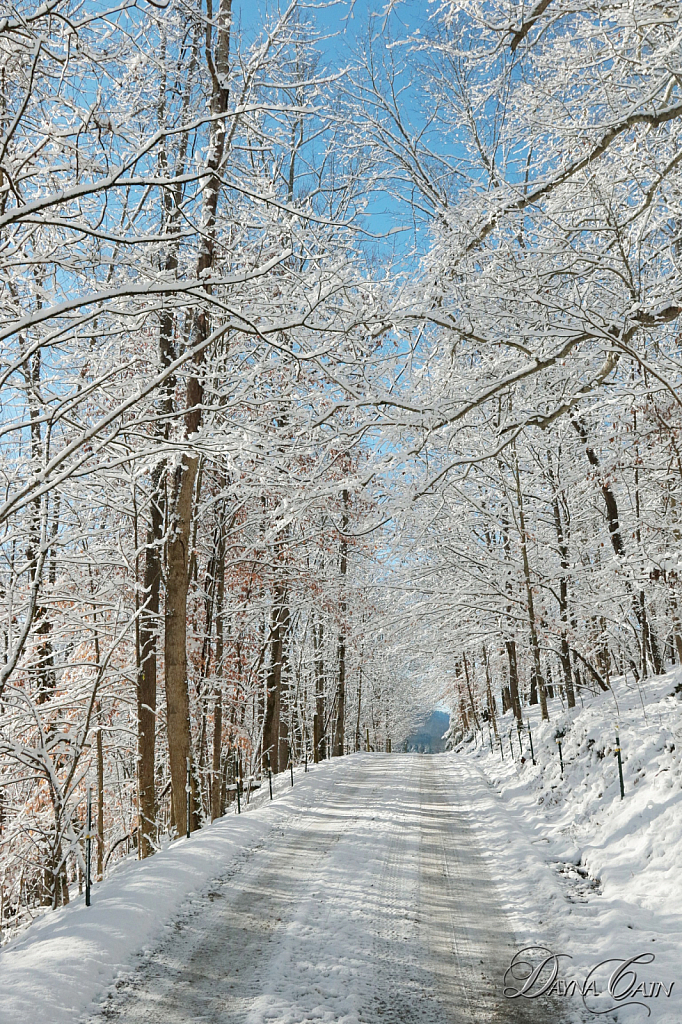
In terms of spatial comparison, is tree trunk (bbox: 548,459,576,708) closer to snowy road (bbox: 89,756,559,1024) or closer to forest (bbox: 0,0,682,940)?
forest (bbox: 0,0,682,940)

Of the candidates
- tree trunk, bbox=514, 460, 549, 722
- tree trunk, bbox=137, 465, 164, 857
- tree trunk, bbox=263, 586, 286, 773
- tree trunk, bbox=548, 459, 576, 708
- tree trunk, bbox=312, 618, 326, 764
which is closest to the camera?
tree trunk, bbox=137, 465, 164, 857

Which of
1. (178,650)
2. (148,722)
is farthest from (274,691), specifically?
(178,650)

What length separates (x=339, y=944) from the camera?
5465mm

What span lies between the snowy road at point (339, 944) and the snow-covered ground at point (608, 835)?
605mm

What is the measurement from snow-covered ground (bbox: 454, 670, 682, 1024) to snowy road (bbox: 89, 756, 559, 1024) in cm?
60

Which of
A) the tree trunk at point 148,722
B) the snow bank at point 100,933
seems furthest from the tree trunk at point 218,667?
the snow bank at point 100,933

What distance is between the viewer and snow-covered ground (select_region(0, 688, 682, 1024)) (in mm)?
4523

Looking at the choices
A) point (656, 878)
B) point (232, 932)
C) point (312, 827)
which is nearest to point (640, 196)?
point (656, 878)

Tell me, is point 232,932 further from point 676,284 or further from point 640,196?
point 640,196

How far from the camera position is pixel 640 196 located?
7.36 m

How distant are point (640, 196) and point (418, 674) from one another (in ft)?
48.3

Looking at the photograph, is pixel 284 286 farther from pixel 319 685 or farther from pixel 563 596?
pixel 319 685

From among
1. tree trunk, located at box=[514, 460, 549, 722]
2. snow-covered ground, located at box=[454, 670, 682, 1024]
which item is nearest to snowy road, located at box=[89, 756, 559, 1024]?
snow-covered ground, located at box=[454, 670, 682, 1024]

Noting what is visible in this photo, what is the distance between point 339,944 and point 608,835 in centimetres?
399
